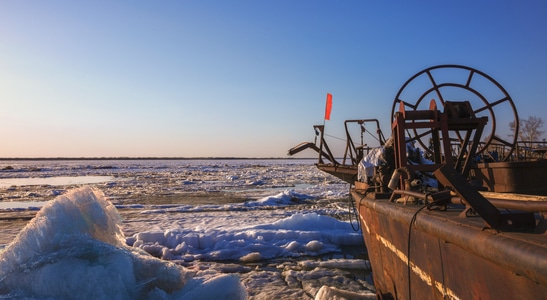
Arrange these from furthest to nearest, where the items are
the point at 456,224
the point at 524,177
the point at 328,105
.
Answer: the point at 328,105 < the point at 524,177 < the point at 456,224

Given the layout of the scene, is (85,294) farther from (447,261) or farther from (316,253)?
(316,253)

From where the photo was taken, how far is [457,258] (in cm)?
235

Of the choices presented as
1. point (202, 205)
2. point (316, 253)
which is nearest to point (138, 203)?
point (202, 205)

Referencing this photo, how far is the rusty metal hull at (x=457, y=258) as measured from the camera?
Answer: 5.41 ft

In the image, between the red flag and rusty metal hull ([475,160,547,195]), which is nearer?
rusty metal hull ([475,160,547,195])

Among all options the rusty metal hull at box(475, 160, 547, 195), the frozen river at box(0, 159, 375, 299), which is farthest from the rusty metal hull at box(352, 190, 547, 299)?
the rusty metal hull at box(475, 160, 547, 195)

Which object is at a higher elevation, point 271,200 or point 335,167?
point 335,167

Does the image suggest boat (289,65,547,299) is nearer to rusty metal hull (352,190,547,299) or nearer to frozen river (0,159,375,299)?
rusty metal hull (352,190,547,299)

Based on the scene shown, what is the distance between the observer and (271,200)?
18625 millimetres

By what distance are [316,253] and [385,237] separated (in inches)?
182

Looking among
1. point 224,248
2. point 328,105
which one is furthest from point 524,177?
point 224,248

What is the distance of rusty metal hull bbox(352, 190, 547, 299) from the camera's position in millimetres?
1650

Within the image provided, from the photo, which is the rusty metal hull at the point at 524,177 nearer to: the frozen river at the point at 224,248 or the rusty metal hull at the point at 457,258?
the frozen river at the point at 224,248

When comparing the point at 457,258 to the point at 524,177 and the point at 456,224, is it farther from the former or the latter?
the point at 524,177
